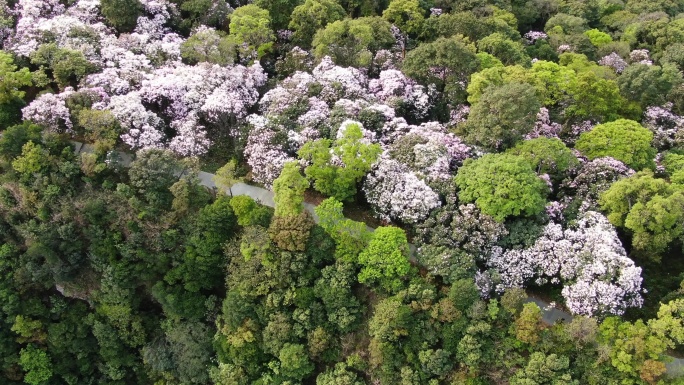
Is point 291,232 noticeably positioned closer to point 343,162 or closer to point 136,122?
point 343,162

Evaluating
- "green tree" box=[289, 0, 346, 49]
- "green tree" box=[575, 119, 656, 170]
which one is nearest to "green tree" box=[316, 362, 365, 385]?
"green tree" box=[575, 119, 656, 170]

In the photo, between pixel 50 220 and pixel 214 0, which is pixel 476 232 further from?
pixel 214 0

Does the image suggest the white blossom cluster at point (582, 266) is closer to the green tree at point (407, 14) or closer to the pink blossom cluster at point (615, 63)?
the pink blossom cluster at point (615, 63)

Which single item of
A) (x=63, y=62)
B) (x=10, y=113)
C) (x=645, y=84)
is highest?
(x=645, y=84)

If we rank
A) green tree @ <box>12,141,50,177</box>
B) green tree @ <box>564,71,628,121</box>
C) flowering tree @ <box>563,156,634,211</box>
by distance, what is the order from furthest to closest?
green tree @ <box>564,71,628,121</box> < green tree @ <box>12,141,50,177</box> < flowering tree @ <box>563,156,634,211</box>

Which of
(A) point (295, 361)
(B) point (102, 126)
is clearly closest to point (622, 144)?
(A) point (295, 361)

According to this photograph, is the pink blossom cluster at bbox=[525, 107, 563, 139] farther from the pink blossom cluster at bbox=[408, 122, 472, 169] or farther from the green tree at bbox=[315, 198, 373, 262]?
the green tree at bbox=[315, 198, 373, 262]

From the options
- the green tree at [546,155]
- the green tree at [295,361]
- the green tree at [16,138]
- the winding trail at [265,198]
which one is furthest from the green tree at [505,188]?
the green tree at [16,138]
